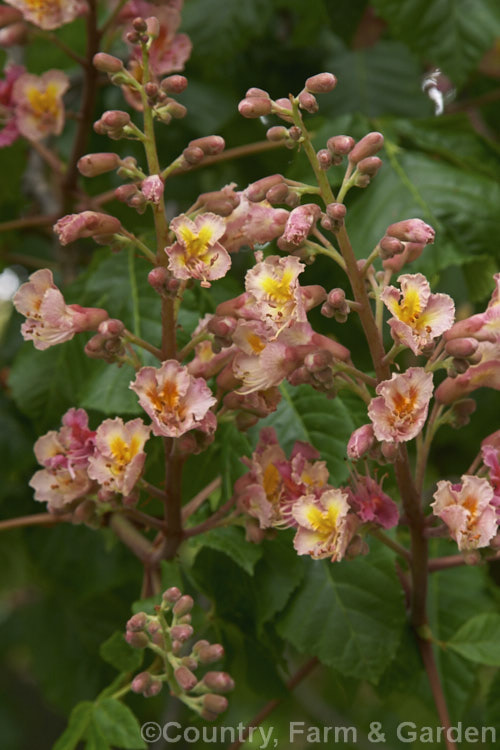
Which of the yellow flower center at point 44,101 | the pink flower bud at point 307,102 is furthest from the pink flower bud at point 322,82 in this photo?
the yellow flower center at point 44,101

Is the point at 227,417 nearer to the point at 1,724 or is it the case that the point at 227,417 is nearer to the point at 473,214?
the point at 473,214

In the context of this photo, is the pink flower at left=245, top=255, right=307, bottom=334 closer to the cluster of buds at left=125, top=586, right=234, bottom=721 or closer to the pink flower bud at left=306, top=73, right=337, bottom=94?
the pink flower bud at left=306, top=73, right=337, bottom=94

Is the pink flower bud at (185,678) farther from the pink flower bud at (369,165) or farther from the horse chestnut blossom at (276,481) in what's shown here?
the pink flower bud at (369,165)

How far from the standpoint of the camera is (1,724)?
2369mm

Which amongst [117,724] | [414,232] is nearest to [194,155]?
[414,232]

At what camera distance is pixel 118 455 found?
1.04 metres

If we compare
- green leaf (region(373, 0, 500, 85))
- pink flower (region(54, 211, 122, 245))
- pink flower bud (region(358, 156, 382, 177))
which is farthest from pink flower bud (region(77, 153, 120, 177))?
green leaf (region(373, 0, 500, 85))

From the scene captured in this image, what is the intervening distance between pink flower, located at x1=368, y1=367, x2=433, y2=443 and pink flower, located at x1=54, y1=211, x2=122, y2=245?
356 millimetres

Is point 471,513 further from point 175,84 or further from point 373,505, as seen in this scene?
point 175,84

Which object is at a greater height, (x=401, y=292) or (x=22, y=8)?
(x=401, y=292)

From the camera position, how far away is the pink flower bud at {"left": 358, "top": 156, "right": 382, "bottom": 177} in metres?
0.96

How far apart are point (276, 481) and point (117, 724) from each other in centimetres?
37

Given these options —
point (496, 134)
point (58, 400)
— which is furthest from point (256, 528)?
point (496, 134)

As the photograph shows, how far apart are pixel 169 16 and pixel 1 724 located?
5.93 feet
